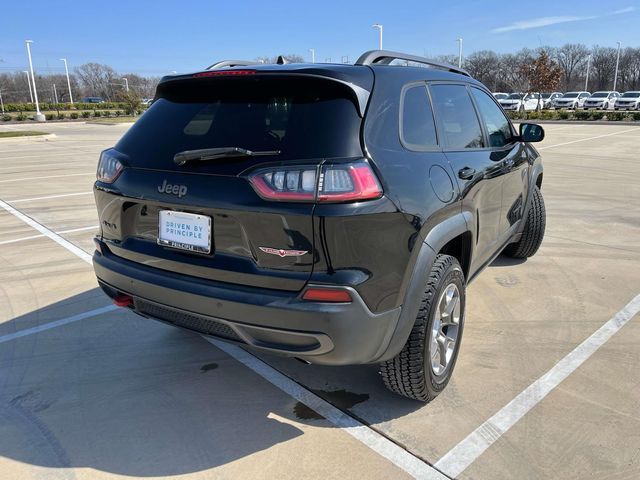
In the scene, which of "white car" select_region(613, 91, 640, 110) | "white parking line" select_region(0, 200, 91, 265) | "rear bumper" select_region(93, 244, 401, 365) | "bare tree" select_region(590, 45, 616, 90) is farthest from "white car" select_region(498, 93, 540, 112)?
"bare tree" select_region(590, 45, 616, 90)

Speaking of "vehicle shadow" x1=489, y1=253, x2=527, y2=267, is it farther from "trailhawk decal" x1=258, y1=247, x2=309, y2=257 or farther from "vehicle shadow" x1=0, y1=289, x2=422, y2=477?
"trailhawk decal" x1=258, y1=247, x2=309, y2=257

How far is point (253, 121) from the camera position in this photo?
2410 mm

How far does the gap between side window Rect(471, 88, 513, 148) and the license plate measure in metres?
2.29

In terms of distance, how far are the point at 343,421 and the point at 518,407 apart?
0.95 metres

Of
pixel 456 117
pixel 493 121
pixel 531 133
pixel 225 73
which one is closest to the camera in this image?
pixel 225 73

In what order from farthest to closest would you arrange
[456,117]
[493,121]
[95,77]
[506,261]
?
[95,77]
[506,261]
[493,121]
[456,117]

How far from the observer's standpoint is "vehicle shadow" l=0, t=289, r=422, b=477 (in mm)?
2449

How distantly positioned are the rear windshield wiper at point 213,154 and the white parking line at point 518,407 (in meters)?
1.61

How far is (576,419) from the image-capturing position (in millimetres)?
2664

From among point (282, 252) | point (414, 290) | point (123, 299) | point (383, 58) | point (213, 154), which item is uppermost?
point (383, 58)

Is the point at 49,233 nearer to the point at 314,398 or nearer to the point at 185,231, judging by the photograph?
the point at 185,231

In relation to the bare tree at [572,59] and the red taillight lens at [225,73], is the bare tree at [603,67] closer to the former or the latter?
the bare tree at [572,59]

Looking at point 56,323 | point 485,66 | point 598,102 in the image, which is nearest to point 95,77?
point 485,66

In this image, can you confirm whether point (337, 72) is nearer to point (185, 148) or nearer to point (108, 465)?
point (185, 148)
